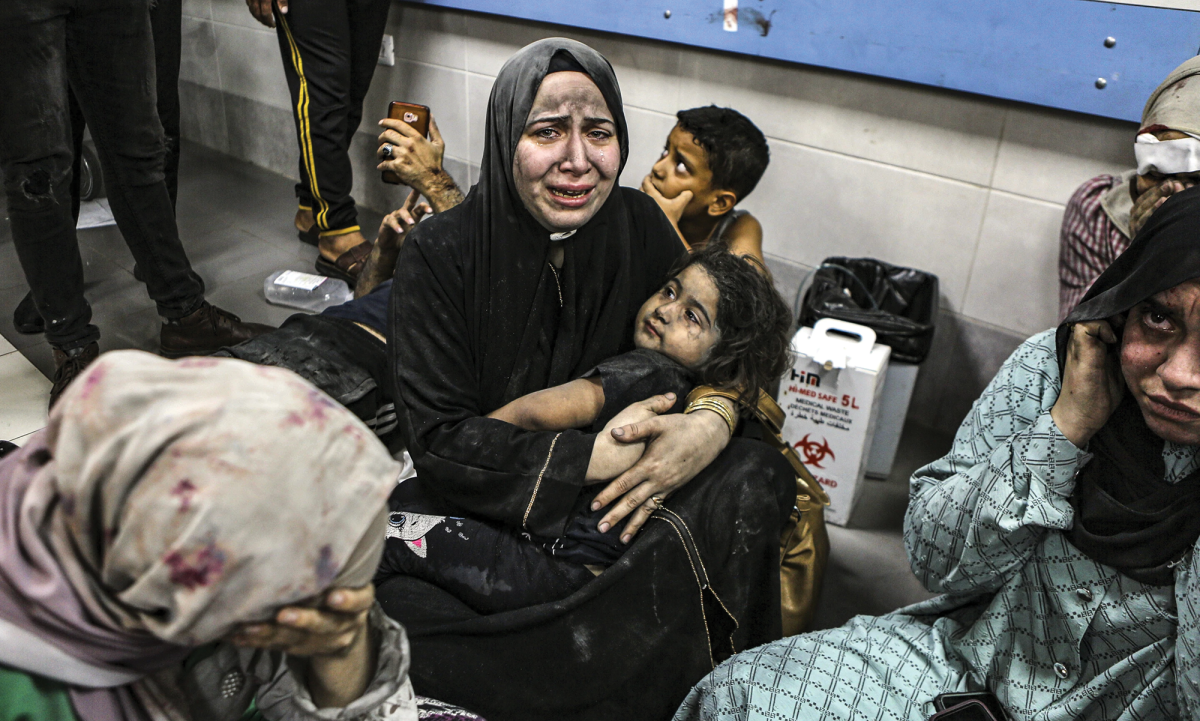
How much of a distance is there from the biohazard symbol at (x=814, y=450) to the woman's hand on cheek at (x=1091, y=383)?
1.35 m

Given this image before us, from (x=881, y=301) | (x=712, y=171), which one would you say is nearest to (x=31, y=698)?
(x=712, y=171)

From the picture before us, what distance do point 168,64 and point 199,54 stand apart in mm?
2489

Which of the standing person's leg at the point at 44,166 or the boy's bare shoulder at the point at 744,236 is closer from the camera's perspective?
the standing person's leg at the point at 44,166

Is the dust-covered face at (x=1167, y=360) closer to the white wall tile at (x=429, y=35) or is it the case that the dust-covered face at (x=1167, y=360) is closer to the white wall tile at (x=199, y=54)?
the white wall tile at (x=429, y=35)

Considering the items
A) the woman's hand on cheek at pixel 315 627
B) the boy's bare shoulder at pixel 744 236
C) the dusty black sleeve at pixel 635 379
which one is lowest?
the dusty black sleeve at pixel 635 379

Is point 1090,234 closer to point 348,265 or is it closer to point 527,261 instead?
point 527,261

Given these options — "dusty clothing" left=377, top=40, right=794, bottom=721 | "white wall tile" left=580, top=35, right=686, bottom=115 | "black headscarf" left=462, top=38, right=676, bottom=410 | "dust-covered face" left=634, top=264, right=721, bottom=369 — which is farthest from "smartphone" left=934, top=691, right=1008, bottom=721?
"white wall tile" left=580, top=35, right=686, bottom=115

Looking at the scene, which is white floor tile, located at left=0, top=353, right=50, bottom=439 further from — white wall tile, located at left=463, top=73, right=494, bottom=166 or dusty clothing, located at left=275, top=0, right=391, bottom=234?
white wall tile, located at left=463, top=73, right=494, bottom=166

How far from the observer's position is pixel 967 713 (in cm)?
141

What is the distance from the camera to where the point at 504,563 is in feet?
5.52

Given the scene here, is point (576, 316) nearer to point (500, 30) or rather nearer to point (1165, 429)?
point (1165, 429)

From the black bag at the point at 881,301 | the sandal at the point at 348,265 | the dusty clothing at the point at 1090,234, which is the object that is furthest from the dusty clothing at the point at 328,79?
the dusty clothing at the point at 1090,234

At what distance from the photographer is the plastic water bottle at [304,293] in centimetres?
379

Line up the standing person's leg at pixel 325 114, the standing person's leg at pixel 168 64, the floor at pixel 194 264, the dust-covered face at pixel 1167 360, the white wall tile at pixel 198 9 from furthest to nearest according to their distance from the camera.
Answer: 1. the white wall tile at pixel 198 9
2. the standing person's leg at pixel 325 114
3. the standing person's leg at pixel 168 64
4. the floor at pixel 194 264
5. the dust-covered face at pixel 1167 360
